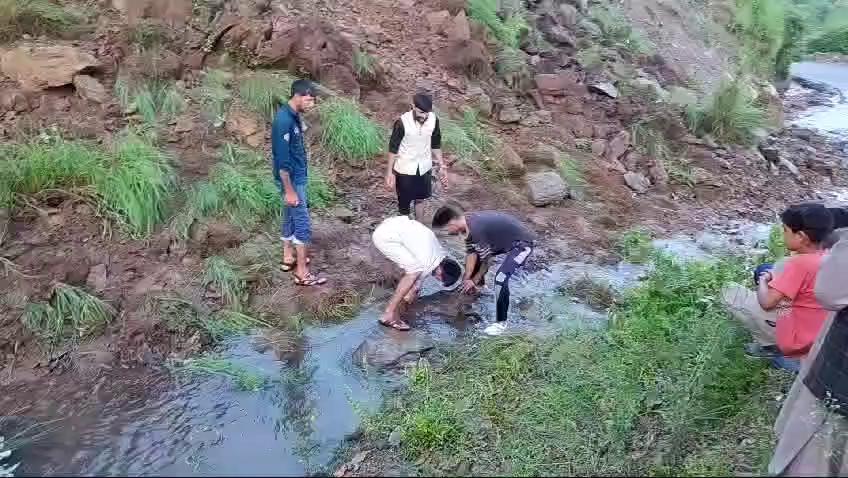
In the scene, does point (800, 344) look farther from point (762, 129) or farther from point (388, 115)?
point (762, 129)

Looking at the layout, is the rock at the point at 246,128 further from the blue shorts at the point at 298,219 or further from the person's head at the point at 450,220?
the person's head at the point at 450,220

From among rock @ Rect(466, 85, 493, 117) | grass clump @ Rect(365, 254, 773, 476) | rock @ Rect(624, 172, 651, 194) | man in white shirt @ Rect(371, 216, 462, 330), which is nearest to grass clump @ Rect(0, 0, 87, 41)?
rock @ Rect(466, 85, 493, 117)

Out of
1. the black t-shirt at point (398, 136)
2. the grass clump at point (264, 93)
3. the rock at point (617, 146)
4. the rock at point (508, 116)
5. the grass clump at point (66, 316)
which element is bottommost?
the grass clump at point (66, 316)

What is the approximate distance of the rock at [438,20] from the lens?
1063 cm

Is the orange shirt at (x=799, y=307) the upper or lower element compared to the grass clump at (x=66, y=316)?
upper

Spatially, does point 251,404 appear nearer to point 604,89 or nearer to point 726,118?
point 604,89

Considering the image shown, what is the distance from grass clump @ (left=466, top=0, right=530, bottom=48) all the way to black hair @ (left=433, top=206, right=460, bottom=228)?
621 cm

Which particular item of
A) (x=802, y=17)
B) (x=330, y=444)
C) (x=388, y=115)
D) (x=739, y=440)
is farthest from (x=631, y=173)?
(x=802, y=17)

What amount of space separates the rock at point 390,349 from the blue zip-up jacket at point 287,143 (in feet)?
4.73

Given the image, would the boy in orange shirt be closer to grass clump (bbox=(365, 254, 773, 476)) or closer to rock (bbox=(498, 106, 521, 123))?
grass clump (bbox=(365, 254, 773, 476))

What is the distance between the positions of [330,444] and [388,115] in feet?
17.2

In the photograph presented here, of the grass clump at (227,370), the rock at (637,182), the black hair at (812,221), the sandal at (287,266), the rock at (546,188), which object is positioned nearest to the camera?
the black hair at (812,221)

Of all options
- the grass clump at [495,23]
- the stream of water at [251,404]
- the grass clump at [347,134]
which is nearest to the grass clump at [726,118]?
the grass clump at [495,23]

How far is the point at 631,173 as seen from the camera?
9555mm
